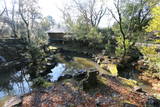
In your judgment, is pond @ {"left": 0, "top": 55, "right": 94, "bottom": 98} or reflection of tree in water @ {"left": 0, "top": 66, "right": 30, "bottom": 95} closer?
pond @ {"left": 0, "top": 55, "right": 94, "bottom": 98}

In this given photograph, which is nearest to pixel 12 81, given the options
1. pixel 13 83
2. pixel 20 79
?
pixel 13 83

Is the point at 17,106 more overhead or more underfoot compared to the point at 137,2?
more underfoot

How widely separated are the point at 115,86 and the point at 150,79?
4.66 meters

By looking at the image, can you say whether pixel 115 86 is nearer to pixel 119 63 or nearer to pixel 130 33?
pixel 119 63

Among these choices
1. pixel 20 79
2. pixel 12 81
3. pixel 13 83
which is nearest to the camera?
pixel 13 83

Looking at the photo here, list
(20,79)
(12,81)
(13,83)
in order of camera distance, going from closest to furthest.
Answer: (13,83), (12,81), (20,79)

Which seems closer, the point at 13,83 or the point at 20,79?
the point at 13,83

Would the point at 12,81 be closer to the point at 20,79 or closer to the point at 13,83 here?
the point at 13,83

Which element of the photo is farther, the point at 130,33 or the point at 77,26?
the point at 77,26

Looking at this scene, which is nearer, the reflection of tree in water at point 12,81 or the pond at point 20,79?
the pond at point 20,79

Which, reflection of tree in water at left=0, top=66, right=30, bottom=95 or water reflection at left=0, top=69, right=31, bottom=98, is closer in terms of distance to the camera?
water reflection at left=0, top=69, right=31, bottom=98

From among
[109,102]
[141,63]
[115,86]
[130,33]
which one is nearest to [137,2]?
[130,33]

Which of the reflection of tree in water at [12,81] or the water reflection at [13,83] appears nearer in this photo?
the water reflection at [13,83]

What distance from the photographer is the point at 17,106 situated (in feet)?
18.9
